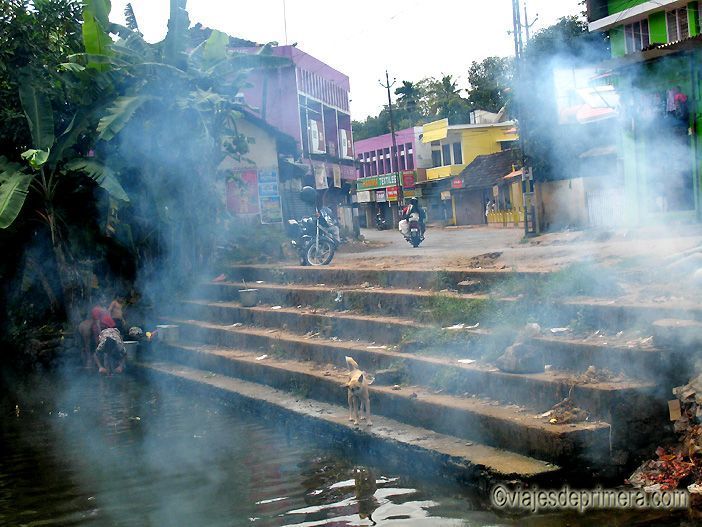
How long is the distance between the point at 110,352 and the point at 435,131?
125ft

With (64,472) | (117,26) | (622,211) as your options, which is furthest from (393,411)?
(622,211)

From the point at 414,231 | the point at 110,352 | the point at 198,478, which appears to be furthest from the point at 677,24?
the point at 198,478

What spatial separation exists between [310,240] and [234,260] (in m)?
2.61

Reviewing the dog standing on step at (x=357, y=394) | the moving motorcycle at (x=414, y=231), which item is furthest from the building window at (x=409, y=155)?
the dog standing on step at (x=357, y=394)

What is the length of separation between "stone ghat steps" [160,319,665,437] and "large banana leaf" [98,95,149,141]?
157 inches

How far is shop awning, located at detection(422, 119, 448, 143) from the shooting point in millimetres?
48625

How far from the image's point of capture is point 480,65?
4959 cm

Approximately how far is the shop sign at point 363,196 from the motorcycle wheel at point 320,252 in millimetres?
38355

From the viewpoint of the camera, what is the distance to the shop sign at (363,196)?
54841mm

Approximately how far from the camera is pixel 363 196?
182ft

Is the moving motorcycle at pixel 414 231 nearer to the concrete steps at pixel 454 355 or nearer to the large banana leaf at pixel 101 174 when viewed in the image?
the concrete steps at pixel 454 355

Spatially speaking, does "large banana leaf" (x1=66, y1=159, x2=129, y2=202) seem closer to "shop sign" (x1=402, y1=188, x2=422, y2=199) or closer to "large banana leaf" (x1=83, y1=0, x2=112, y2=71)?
"large banana leaf" (x1=83, y1=0, x2=112, y2=71)

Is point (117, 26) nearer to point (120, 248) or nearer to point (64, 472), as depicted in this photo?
point (120, 248)

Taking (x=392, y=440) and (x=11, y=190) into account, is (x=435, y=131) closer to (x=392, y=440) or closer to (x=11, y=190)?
(x=11, y=190)
